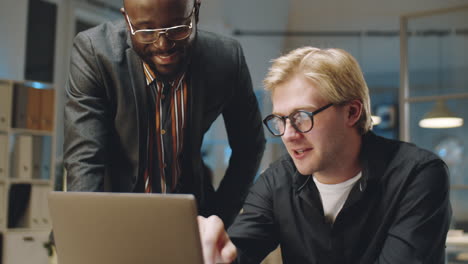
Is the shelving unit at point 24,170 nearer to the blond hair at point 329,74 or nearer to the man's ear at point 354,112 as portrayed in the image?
the blond hair at point 329,74

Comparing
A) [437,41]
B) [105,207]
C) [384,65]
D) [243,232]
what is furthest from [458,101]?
[105,207]

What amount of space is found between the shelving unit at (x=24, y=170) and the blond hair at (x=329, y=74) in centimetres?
363

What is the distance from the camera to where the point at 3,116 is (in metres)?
4.62

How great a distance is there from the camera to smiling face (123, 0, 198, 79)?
134 cm

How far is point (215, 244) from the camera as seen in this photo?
109 cm

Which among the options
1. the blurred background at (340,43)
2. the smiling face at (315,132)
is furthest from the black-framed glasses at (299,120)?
the blurred background at (340,43)

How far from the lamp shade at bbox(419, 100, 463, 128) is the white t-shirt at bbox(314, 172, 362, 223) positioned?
3.76m

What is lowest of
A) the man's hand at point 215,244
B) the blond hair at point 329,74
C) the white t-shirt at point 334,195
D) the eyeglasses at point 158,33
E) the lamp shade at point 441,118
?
the man's hand at point 215,244

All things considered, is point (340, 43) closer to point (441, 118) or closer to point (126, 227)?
point (441, 118)

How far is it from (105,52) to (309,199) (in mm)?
629

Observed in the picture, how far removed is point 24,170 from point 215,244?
4000 mm

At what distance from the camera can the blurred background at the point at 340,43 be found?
16.6 feet

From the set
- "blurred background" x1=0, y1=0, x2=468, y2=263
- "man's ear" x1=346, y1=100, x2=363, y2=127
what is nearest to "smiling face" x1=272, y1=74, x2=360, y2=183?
"man's ear" x1=346, y1=100, x2=363, y2=127

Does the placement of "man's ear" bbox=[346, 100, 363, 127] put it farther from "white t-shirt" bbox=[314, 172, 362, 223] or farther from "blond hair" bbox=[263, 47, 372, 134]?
"white t-shirt" bbox=[314, 172, 362, 223]
